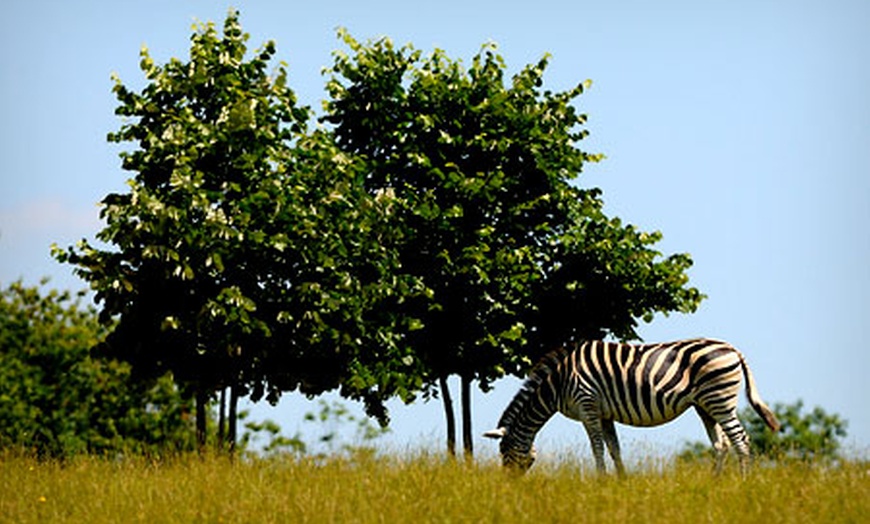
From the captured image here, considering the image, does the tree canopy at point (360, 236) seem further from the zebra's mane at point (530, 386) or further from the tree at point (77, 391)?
the tree at point (77, 391)

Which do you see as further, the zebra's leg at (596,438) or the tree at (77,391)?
the tree at (77,391)

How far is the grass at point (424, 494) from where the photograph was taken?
52.6 feet

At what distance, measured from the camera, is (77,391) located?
4959 cm

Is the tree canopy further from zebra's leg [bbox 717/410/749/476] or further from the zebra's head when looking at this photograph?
zebra's leg [bbox 717/410/749/476]

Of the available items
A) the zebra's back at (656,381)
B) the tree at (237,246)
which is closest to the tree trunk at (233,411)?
the tree at (237,246)

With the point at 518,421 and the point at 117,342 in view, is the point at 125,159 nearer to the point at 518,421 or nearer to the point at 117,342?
the point at 117,342

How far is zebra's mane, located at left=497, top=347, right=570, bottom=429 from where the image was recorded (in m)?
24.9

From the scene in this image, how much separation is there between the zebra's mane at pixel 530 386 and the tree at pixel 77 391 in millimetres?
27524

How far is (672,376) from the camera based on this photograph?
23.5 metres

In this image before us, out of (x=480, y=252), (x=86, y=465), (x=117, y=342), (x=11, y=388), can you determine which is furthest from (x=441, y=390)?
(x=11, y=388)

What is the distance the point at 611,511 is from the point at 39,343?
40.6 metres

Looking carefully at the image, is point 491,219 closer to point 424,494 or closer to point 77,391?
point 424,494

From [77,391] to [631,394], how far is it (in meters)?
33.5

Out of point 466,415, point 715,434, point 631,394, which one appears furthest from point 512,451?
point 466,415
